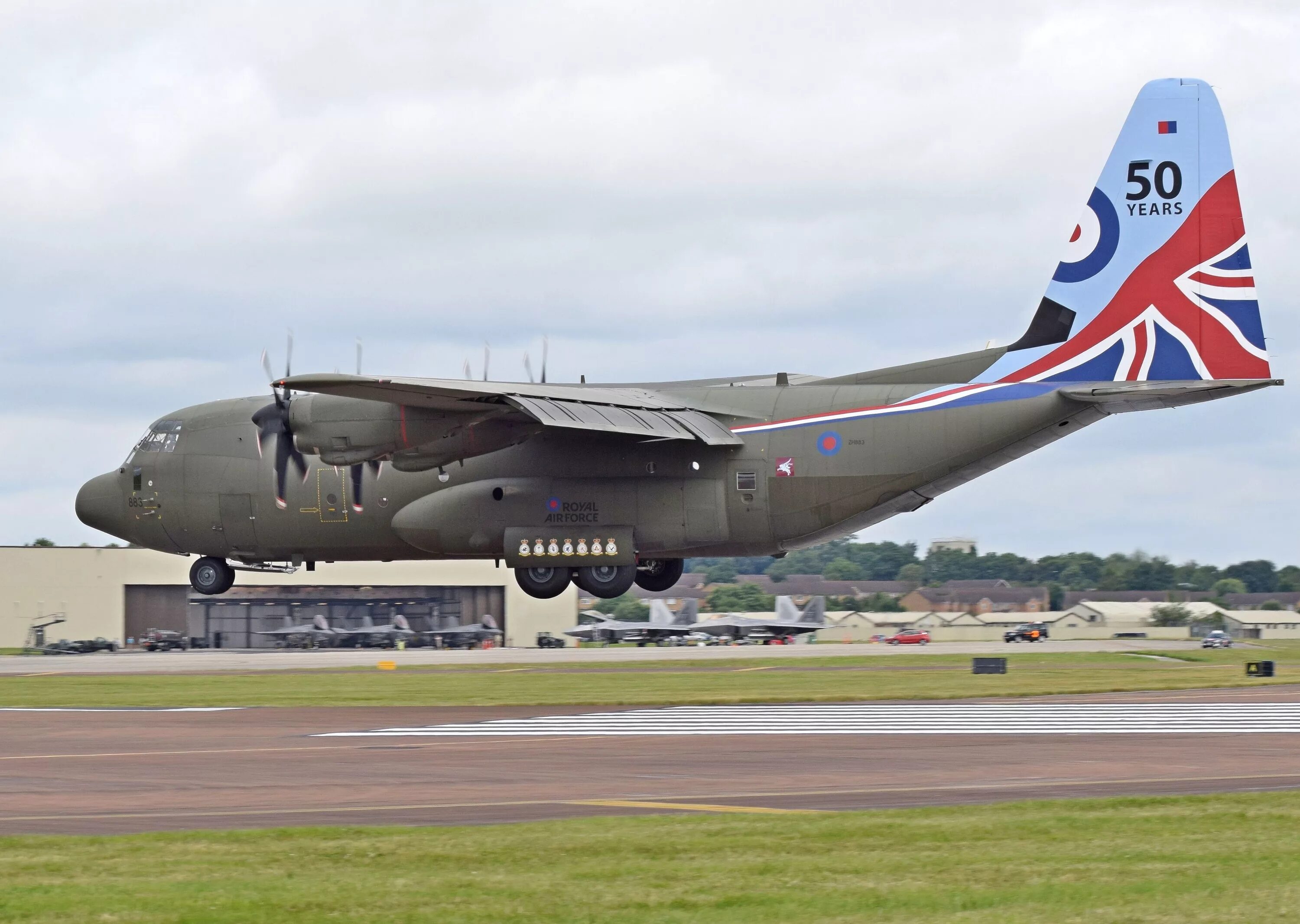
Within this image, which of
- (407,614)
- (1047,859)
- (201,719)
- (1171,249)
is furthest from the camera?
(407,614)

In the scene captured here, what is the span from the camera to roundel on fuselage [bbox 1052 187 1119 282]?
1316 inches

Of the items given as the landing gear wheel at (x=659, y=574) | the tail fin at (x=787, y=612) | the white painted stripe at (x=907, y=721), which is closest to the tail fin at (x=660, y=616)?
the tail fin at (x=787, y=612)

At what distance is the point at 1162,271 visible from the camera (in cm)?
3300

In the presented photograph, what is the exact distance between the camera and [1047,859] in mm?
11586

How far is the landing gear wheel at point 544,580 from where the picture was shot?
116 feet

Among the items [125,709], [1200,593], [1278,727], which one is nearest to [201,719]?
[125,709]

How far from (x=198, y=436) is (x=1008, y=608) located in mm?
132890

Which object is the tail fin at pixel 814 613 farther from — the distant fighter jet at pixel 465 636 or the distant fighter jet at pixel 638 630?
the distant fighter jet at pixel 465 636

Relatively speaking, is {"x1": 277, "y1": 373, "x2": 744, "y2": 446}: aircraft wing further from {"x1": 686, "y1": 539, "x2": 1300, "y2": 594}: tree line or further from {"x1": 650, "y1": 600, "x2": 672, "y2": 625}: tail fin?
{"x1": 686, "y1": 539, "x2": 1300, "y2": 594}: tree line

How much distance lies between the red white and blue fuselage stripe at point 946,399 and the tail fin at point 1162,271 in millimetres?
274

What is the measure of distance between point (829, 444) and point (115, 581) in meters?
65.8

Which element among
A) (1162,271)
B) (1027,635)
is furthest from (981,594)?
(1162,271)

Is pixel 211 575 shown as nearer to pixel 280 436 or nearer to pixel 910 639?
pixel 280 436

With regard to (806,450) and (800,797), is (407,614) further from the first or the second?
(800,797)
